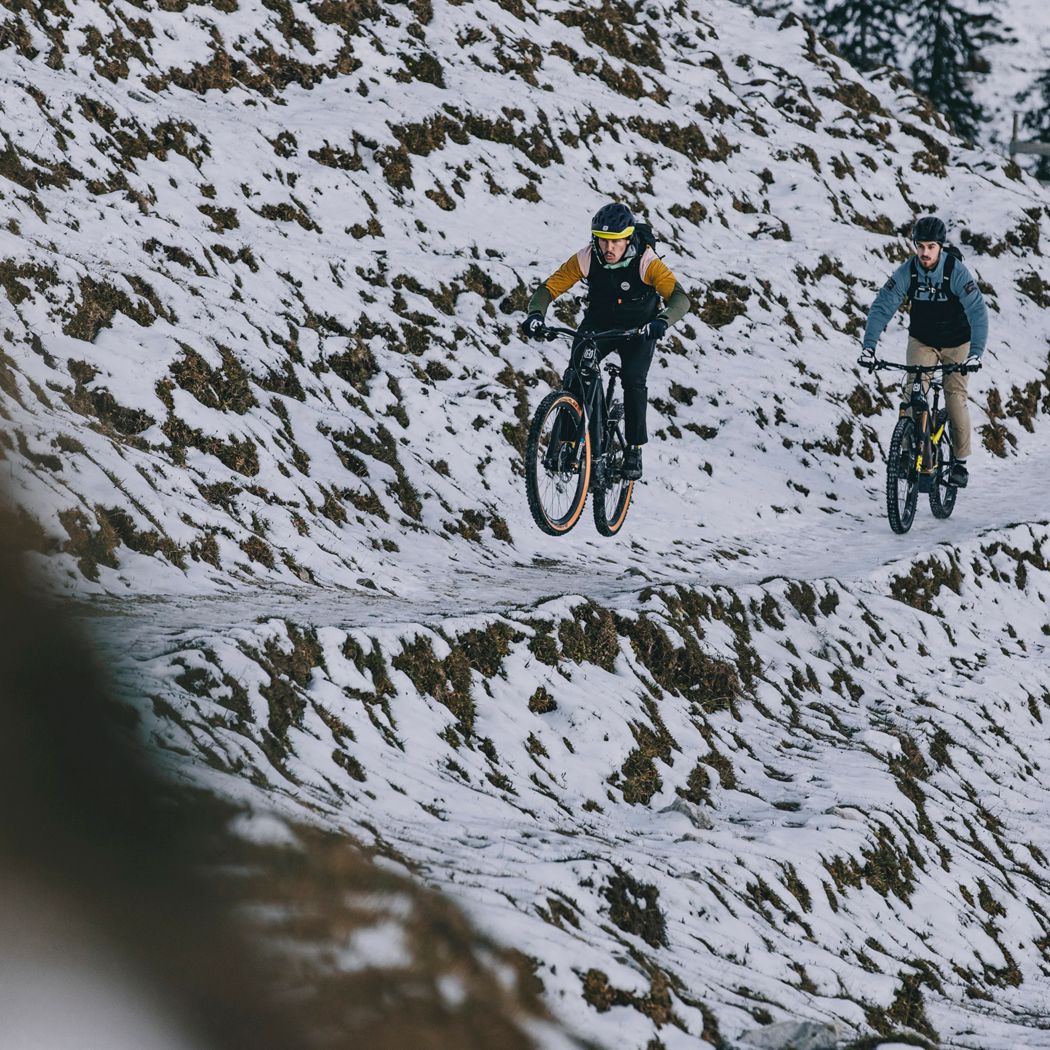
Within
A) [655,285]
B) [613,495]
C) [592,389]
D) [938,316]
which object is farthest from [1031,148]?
[592,389]

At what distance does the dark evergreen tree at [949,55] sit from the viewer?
47625 millimetres

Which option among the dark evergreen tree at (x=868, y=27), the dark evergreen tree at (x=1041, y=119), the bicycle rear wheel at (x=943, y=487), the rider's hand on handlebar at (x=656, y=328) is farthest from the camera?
the dark evergreen tree at (x=1041, y=119)

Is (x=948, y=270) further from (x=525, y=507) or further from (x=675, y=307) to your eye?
(x=525, y=507)

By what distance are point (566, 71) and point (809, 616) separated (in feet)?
50.8

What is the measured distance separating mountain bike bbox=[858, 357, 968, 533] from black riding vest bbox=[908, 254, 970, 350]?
1.18 feet

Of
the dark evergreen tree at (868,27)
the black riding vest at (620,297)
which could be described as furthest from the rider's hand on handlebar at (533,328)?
the dark evergreen tree at (868,27)

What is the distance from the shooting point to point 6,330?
955cm

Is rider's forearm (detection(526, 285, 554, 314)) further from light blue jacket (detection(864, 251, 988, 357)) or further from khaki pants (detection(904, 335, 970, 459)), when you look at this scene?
khaki pants (detection(904, 335, 970, 459))

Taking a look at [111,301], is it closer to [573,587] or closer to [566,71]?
[573,587]

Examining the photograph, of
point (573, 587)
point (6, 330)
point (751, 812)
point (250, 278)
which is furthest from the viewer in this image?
point (250, 278)

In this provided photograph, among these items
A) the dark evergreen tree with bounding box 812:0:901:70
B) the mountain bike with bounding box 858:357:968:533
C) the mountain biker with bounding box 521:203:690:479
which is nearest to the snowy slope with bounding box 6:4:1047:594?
the mountain bike with bounding box 858:357:968:533

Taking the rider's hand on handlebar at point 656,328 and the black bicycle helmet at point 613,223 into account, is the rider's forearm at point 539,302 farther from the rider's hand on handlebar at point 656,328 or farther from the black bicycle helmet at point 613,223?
the rider's hand on handlebar at point 656,328

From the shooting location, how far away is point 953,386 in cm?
1452

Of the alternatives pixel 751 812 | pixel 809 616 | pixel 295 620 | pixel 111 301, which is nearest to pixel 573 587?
pixel 809 616
